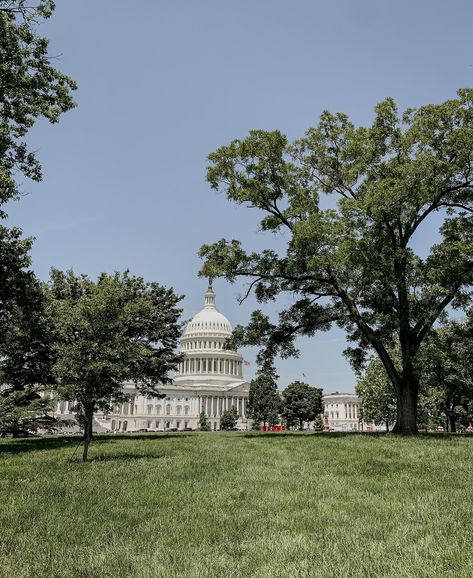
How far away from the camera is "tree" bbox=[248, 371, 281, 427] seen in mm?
121688

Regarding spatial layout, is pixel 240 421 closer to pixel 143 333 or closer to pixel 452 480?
pixel 143 333

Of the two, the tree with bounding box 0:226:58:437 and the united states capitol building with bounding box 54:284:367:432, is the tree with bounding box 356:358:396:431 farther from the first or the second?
the united states capitol building with bounding box 54:284:367:432

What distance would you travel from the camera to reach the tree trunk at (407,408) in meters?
23.8

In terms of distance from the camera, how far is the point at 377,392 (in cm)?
6762

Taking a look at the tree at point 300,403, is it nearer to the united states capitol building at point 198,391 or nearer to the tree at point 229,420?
the tree at point 229,420

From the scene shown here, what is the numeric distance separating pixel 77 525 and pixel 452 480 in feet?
23.0

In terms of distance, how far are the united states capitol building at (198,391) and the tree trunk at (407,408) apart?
14100 cm

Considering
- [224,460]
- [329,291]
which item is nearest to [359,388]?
[329,291]

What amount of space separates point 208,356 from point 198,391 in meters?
11.8

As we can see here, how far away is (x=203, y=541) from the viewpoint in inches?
250

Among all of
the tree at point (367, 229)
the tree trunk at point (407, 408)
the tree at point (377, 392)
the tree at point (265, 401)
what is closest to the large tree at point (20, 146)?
the tree at point (367, 229)

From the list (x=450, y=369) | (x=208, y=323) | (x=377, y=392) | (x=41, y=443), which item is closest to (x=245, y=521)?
(x=41, y=443)

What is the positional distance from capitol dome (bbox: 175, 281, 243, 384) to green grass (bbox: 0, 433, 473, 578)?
503 ft

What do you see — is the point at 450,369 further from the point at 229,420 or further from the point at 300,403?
the point at 229,420
